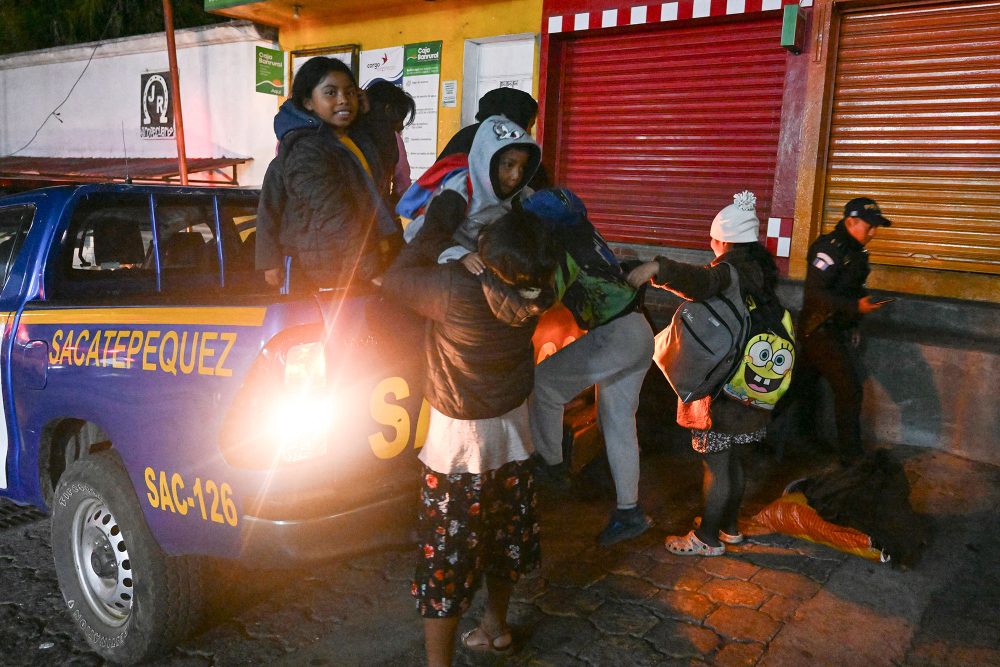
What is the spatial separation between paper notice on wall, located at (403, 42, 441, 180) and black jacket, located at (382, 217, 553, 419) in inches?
282

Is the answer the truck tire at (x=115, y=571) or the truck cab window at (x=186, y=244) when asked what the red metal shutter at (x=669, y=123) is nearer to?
the truck cab window at (x=186, y=244)

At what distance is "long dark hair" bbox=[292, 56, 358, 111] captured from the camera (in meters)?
3.38

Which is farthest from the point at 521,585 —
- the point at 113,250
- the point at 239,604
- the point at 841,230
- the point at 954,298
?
the point at 954,298

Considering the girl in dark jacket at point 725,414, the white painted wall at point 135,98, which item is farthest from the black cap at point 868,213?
the white painted wall at point 135,98

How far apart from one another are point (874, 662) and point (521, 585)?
1.43 m

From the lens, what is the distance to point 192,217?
387cm

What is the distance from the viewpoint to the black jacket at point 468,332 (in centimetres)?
242

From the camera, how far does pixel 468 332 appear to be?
2459 millimetres

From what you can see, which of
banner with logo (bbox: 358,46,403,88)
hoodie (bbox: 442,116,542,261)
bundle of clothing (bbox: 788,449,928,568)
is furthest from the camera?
banner with logo (bbox: 358,46,403,88)

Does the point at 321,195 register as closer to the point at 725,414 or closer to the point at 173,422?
the point at 173,422

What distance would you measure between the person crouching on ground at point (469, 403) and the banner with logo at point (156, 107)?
12.2m

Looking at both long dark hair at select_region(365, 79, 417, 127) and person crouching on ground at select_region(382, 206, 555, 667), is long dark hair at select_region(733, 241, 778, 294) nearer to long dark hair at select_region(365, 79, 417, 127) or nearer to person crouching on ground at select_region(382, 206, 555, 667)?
person crouching on ground at select_region(382, 206, 555, 667)

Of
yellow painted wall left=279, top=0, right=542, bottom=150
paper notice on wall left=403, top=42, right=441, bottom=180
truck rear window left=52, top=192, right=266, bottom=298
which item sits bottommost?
truck rear window left=52, top=192, right=266, bottom=298

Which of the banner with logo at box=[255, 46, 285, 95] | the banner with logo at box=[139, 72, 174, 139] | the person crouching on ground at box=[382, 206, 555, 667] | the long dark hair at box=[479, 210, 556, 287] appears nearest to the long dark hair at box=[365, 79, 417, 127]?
the person crouching on ground at box=[382, 206, 555, 667]
